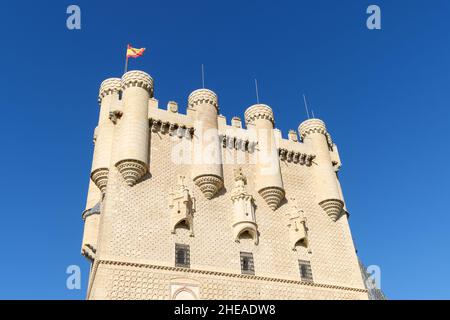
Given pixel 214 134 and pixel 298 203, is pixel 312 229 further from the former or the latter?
pixel 214 134

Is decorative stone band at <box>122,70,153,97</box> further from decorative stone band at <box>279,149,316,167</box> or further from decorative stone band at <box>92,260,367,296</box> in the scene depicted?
decorative stone band at <box>92,260,367,296</box>

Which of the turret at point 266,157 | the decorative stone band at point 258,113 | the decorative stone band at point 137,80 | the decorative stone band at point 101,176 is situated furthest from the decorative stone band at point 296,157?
the decorative stone band at point 101,176

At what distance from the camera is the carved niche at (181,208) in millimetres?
18672

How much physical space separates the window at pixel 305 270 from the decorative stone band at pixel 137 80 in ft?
33.9

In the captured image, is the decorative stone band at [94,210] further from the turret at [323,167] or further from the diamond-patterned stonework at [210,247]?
the turret at [323,167]

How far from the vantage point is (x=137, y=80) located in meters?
21.5

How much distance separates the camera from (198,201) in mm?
20000

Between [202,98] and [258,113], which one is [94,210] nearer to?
[202,98]

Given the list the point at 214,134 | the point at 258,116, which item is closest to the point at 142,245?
the point at 214,134

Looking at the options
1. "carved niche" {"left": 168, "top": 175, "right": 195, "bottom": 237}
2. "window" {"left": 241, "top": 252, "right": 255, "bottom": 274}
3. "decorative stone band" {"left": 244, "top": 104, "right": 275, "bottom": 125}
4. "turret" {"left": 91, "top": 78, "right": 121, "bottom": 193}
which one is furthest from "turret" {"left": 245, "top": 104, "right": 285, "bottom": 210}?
"turret" {"left": 91, "top": 78, "right": 121, "bottom": 193}

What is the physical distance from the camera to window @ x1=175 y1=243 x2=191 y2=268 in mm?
17891

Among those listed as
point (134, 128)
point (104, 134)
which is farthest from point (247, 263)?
point (104, 134)

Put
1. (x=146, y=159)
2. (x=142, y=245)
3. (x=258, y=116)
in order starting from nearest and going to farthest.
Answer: (x=142, y=245) → (x=146, y=159) → (x=258, y=116)
